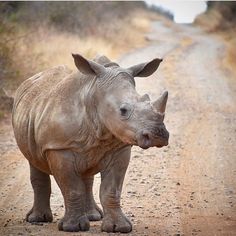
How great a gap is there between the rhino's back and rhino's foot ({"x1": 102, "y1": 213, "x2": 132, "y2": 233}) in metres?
0.98

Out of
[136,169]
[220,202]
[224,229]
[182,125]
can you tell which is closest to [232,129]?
[182,125]

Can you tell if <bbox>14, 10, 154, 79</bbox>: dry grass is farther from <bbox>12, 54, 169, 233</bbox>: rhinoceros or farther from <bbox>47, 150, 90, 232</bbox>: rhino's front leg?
<bbox>47, 150, 90, 232</bbox>: rhino's front leg

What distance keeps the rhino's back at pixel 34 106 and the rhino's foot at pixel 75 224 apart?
763 millimetres

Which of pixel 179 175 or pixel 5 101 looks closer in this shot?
pixel 179 175

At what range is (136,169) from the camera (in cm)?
1035

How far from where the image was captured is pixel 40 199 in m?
7.48

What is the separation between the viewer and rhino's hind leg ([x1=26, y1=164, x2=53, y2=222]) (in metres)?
7.43

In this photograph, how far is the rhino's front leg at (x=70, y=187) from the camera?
6.58 metres

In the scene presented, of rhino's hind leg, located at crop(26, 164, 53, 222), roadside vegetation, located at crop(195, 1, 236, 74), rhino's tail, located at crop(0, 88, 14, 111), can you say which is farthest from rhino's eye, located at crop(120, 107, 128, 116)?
roadside vegetation, located at crop(195, 1, 236, 74)

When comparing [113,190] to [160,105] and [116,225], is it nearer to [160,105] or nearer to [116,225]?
[116,225]

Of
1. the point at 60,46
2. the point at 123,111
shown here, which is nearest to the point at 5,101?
the point at 60,46

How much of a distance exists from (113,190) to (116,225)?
35 centimetres

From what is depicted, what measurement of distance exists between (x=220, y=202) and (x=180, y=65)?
14.1m

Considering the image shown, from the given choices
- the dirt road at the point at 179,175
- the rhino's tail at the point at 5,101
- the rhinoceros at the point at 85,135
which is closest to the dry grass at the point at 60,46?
the rhino's tail at the point at 5,101
